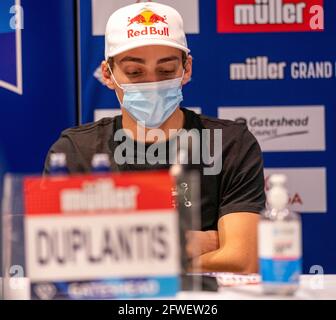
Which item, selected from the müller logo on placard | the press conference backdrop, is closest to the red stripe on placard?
the müller logo on placard

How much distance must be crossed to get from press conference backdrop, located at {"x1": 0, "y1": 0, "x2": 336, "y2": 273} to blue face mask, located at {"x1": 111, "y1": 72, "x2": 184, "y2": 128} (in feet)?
2.58

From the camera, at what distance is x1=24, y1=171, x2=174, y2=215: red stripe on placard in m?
1.03

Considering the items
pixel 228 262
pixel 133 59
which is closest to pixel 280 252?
pixel 228 262

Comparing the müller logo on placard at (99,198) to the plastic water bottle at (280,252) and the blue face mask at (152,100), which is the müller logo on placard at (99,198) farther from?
the blue face mask at (152,100)

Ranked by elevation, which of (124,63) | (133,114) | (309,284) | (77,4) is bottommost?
(309,284)

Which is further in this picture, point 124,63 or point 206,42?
point 206,42

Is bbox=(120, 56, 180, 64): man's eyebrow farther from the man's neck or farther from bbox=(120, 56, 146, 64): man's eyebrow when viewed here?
the man's neck

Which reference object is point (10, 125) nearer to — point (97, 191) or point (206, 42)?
point (206, 42)

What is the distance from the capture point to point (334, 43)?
2709 millimetres

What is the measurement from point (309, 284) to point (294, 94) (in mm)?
1502


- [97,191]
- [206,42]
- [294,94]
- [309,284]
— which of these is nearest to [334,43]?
[294,94]

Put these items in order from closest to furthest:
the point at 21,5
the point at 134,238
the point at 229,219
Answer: the point at 134,238 < the point at 229,219 < the point at 21,5

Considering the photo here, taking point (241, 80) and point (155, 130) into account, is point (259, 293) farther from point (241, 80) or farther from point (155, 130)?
point (241, 80)

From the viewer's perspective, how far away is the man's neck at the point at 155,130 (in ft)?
6.36
